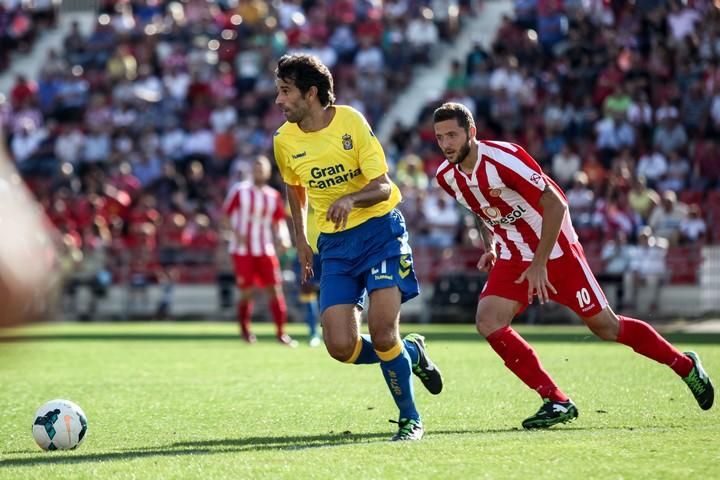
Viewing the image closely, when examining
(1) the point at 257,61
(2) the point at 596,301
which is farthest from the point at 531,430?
(1) the point at 257,61

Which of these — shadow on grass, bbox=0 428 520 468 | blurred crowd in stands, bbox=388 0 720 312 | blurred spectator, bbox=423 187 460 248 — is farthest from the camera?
blurred spectator, bbox=423 187 460 248

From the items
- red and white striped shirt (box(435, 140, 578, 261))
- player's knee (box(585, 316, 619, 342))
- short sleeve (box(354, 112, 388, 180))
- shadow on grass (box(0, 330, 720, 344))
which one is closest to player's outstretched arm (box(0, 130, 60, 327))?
short sleeve (box(354, 112, 388, 180))

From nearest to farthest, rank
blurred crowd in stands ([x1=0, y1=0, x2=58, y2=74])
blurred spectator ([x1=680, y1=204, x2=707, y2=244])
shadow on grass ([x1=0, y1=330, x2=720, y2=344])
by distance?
shadow on grass ([x1=0, y1=330, x2=720, y2=344]) → blurred spectator ([x1=680, y1=204, x2=707, y2=244]) → blurred crowd in stands ([x1=0, y1=0, x2=58, y2=74])

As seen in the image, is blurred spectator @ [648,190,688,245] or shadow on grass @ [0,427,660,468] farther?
blurred spectator @ [648,190,688,245]

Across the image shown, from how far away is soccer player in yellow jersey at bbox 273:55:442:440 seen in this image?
25.0 ft

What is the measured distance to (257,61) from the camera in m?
29.0

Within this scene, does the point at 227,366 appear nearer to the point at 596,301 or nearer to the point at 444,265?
the point at 596,301

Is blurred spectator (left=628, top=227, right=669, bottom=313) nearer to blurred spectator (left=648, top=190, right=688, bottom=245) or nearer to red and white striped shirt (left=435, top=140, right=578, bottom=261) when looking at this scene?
blurred spectator (left=648, top=190, right=688, bottom=245)

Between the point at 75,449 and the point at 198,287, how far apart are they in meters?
17.6

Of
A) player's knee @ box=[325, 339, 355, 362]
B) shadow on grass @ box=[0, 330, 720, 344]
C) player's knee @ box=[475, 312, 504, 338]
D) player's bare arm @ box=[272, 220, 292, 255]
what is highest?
player's bare arm @ box=[272, 220, 292, 255]

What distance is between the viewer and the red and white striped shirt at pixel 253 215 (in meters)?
17.5

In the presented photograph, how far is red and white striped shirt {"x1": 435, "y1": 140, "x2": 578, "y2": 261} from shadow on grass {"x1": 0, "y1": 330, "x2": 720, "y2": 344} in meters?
8.12

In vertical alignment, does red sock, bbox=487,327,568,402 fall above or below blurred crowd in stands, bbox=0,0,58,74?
below

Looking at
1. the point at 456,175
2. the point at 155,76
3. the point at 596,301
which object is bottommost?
the point at 596,301
